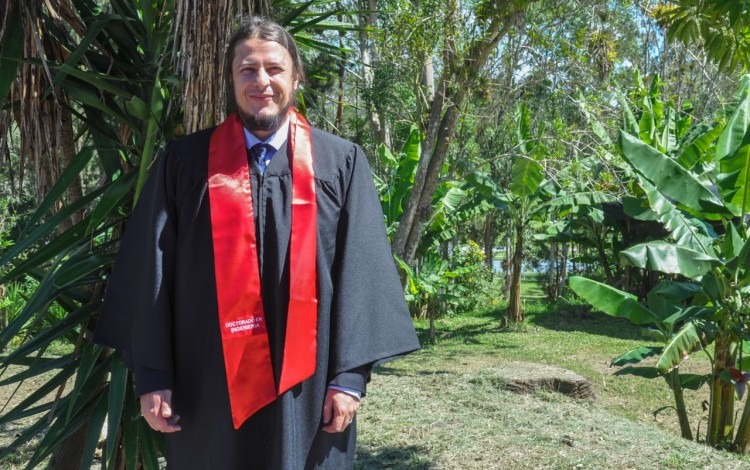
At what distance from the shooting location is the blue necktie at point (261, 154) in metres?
2.58

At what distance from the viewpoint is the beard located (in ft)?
8.30

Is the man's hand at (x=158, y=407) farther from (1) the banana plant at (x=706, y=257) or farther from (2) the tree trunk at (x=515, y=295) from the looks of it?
(2) the tree trunk at (x=515, y=295)

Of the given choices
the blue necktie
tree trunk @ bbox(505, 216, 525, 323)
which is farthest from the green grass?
tree trunk @ bbox(505, 216, 525, 323)

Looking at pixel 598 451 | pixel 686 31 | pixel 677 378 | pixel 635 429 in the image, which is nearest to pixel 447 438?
pixel 598 451

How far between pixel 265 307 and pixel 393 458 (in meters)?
3.00

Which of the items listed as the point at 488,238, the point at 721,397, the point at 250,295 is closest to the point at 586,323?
the point at 488,238

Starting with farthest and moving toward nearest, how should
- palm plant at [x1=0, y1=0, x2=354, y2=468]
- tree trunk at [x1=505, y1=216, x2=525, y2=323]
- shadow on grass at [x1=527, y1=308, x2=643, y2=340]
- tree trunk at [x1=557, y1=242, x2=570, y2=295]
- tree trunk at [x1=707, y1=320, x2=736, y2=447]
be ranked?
tree trunk at [x1=557, y1=242, x2=570, y2=295]
shadow on grass at [x1=527, y1=308, x2=643, y2=340]
tree trunk at [x1=505, y1=216, x2=525, y2=323]
tree trunk at [x1=707, y1=320, x2=736, y2=447]
palm plant at [x1=0, y1=0, x2=354, y2=468]

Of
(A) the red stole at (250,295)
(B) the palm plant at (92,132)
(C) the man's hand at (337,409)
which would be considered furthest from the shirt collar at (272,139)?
(C) the man's hand at (337,409)

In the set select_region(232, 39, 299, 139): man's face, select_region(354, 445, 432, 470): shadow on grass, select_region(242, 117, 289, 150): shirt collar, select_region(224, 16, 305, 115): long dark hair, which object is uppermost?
select_region(224, 16, 305, 115): long dark hair

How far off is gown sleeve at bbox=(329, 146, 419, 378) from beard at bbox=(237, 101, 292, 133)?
27cm

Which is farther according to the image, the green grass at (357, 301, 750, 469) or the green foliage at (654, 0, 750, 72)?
the green grass at (357, 301, 750, 469)

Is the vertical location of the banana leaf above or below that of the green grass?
above

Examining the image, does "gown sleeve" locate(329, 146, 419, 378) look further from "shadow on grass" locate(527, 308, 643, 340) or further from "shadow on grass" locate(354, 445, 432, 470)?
"shadow on grass" locate(527, 308, 643, 340)

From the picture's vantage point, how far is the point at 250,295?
243 centimetres
